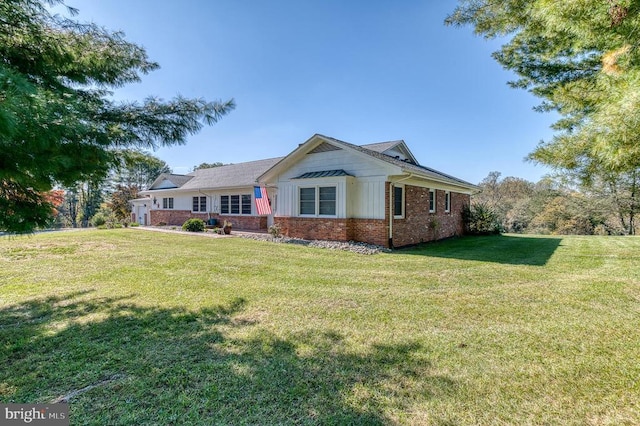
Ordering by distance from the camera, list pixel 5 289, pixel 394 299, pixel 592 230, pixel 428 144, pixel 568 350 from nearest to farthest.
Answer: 1. pixel 568 350
2. pixel 394 299
3. pixel 5 289
4. pixel 428 144
5. pixel 592 230

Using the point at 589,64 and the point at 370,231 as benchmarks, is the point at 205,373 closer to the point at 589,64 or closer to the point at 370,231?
the point at 370,231

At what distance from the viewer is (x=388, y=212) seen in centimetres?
1121

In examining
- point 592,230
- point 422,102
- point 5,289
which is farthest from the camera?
point 592,230

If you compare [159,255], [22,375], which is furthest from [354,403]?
[159,255]

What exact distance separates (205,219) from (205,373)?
65.5 ft

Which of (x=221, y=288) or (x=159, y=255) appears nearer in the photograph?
(x=221, y=288)

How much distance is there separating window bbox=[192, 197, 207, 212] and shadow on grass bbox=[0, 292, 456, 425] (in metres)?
18.3

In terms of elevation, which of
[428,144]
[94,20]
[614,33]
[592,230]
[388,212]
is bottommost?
[592,230]

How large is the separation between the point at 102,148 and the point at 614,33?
5.32 metres

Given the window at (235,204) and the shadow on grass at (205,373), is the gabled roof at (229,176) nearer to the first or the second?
the window at (235,204)

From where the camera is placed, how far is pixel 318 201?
42.0 ft

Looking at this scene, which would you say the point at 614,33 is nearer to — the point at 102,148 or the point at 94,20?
the point at 102,148

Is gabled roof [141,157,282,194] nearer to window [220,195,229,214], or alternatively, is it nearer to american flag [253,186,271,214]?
window [220,195,229,214]

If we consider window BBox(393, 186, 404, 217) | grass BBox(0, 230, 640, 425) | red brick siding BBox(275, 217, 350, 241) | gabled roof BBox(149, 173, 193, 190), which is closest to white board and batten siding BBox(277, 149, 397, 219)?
red brick siding BBox(275, 217, 350, 241)
